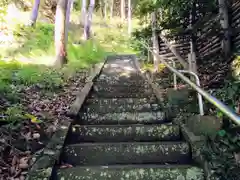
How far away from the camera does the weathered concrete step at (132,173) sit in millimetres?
2990

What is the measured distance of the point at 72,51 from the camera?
12.0 metres

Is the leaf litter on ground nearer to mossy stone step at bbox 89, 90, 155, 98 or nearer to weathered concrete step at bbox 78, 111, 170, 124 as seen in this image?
weathered concrete step at bbox 78, 111, 170, 124

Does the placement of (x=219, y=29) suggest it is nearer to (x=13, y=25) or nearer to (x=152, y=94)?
(x=152, y=94)

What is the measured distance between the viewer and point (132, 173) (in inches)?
119

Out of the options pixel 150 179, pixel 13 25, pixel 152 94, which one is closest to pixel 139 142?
pixel 150 179

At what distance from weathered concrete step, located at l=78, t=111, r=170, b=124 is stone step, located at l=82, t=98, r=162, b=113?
14.1 inches

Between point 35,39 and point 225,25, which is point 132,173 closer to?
point 225,25

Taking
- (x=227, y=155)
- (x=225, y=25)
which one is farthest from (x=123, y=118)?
(x=225, y=25)

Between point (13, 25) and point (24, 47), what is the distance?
2305 millimetres

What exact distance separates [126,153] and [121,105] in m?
1.65

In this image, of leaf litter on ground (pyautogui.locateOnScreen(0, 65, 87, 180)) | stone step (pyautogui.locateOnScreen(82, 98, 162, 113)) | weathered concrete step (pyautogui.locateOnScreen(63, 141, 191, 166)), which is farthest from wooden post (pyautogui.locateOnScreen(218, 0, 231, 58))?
weathered concrete step (pyautogui.locateOnScreen(63, 141, 191, 166))

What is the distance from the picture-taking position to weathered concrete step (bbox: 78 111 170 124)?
443 cm

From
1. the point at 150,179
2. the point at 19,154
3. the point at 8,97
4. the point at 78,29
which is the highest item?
the point at 78,29

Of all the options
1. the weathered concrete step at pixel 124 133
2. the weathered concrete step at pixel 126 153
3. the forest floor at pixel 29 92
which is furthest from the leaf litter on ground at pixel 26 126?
the weathered concrete step at pixel 126 153
